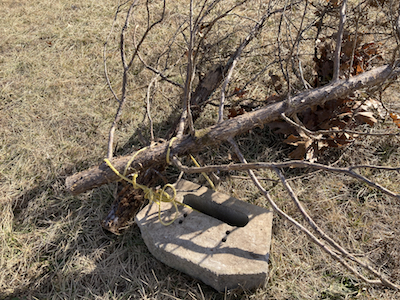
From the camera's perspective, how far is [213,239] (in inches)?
82.7

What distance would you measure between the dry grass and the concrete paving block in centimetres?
18

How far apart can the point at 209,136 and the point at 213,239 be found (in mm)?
731

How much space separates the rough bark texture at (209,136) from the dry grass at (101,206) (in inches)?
22.1

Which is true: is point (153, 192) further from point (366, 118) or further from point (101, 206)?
point (366, 118)

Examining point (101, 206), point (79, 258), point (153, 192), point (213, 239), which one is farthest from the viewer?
point (101, 206)

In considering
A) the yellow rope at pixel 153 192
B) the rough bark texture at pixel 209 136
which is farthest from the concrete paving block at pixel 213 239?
the rough bark texture at pixel 209 136

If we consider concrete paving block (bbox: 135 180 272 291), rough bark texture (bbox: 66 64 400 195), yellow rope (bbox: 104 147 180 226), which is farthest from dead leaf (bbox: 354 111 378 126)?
yellow rope (bbox: 104 147 180 226)

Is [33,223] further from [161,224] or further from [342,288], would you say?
[342,288]

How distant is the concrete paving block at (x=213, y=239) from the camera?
6.41 ft

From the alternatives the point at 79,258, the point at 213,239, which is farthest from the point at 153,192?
the point at 79,258

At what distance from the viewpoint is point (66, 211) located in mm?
2682

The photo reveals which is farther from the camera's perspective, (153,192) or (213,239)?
(153,192)

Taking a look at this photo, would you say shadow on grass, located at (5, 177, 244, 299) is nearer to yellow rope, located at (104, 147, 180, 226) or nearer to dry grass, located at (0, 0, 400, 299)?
A: dry grass, located at (0, 0, 400, 299)

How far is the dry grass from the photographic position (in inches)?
86.0
